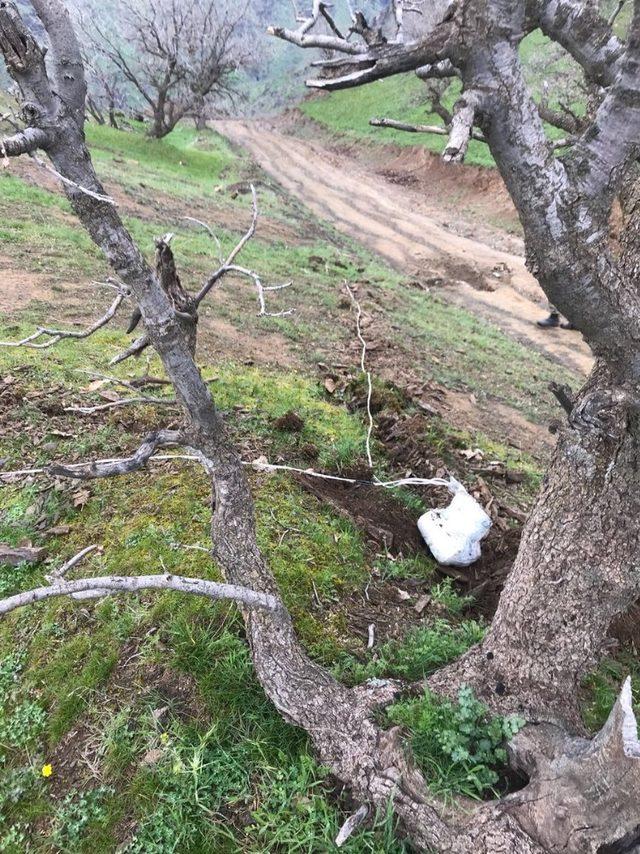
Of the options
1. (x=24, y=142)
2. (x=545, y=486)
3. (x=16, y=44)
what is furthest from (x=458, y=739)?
(x=16, y=44)

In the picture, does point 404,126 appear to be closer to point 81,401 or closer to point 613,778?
point 613,778

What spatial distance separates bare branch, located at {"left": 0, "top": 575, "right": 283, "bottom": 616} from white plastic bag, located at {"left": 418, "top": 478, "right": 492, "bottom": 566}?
2138 mm

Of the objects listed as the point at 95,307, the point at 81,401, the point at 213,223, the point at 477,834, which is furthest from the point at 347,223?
the point at 477,834

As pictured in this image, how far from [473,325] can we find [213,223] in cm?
823

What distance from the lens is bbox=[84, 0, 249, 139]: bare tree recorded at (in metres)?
23.0

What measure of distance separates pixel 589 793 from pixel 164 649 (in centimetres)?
226

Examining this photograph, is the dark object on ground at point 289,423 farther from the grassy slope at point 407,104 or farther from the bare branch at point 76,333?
the grassy slope at point 407,104

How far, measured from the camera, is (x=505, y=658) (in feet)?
9.34

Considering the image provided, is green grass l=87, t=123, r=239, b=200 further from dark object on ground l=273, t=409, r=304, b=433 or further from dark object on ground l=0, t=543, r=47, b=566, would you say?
dark object on ground l=0, t=543, r=47, b=566

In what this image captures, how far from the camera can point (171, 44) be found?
23594mm

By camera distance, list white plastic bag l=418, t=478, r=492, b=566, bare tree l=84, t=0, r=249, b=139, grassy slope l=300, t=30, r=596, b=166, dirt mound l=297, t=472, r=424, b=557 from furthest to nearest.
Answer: grassy slope l=300, t=30, r=596, b=166
bare tree l=84, t=0, r=249, b=139
dirt mound l=297, t=472, r=424, b=557
white plastic bag l=418, t=478, r=492, b=566

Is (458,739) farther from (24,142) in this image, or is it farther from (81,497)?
(81,497)

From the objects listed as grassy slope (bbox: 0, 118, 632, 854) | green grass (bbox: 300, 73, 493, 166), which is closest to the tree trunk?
grassy slope (bbox: 0, 118, 632, 854)

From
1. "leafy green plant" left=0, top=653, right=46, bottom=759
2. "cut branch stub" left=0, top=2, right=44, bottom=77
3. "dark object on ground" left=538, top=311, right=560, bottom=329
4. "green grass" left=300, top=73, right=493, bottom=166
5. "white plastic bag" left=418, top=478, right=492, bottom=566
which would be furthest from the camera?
"green grass" left=300, top=73, right=493, bottom=166
